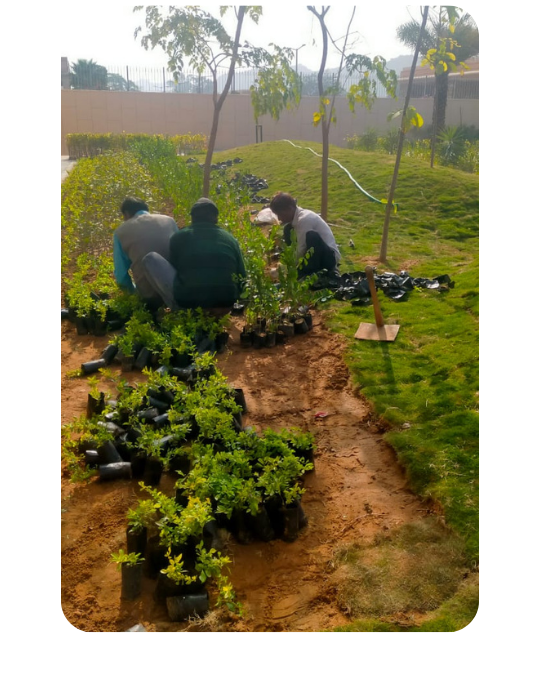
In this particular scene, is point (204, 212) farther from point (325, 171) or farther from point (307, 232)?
point (325, 171)

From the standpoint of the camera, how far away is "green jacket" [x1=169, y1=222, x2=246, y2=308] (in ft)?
19.1

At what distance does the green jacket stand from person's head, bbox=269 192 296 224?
1.21 metres

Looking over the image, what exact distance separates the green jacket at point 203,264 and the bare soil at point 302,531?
1.04 meters

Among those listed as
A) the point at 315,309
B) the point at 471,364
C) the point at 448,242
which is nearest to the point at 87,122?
the point at 448,242

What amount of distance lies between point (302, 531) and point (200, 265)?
3128 mm

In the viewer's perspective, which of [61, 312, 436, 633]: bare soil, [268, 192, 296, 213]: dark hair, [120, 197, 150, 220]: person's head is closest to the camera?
[61, 312, 436, 633]: bare soil

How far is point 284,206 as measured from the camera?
23.0ft

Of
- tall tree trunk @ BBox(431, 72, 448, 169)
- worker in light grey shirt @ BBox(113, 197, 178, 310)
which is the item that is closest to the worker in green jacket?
worker in light grey shirt @ BBox(113, 197, 178, 310)

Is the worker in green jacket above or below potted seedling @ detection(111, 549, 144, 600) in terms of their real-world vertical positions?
above

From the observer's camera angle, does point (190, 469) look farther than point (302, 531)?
Yes

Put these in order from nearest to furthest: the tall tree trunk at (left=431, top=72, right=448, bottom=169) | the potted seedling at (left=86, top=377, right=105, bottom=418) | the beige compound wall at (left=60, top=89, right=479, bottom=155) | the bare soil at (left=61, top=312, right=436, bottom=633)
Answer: the bare soil at (left=61, top=312, right=436, bottom=633)
the potted seedling at (left=86, top=377, right=105, bottom=418)
the tall tree trunk at (left=431, top=72, right=448, bottom=169)
the beige compound wall at (left=60, top=89, right=479, bottom=155)

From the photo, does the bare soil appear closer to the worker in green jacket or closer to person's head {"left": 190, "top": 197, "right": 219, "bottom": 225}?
the worker in green jacket

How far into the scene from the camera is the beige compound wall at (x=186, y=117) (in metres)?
28.7

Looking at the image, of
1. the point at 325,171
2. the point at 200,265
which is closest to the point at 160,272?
the point at 200,265
